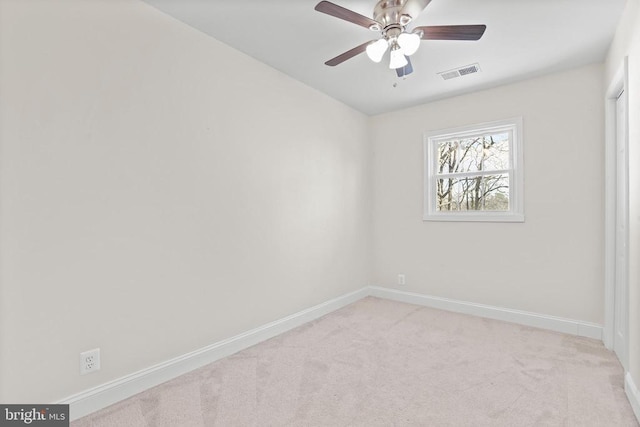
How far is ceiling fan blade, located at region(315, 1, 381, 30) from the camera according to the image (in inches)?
64.4

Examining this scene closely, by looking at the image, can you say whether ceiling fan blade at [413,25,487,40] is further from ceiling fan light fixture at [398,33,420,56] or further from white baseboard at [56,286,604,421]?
white baseboard at [56,286,604,421]

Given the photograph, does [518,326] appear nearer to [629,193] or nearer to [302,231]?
[629,193]

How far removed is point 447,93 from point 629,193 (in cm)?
203

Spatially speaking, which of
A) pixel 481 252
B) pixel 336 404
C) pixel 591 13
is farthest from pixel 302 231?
pixel 591 13

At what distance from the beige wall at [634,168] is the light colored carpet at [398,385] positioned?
15.2 inches

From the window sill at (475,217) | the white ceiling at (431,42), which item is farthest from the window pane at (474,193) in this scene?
the white ceiling at (431,42)

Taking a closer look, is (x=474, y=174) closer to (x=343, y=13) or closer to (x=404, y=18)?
(x=404, y=18)

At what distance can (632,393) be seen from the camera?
1848mm

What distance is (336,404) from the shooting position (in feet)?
6.29

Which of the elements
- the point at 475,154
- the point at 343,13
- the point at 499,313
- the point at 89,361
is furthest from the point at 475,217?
the point at 89,361

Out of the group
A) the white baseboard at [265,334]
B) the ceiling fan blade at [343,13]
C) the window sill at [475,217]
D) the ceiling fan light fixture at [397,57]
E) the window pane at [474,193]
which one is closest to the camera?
the ceiling fan blade at [343,13]

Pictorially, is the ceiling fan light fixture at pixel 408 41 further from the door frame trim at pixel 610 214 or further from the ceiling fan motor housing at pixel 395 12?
the door frame trim at pixel 610 214

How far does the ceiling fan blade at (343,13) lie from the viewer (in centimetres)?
164

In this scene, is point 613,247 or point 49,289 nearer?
point 49,289
